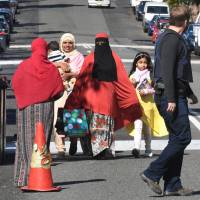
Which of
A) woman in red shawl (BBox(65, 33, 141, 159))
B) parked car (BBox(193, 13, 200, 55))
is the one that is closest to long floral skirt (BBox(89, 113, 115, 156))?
woman in red shawl (BBox(65, 33, 141, 159))

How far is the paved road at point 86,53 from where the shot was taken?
11.0 metres

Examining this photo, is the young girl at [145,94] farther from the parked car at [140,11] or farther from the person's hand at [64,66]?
the parked car at [140,11]

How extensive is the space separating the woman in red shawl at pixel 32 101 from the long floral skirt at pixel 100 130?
2324 mm

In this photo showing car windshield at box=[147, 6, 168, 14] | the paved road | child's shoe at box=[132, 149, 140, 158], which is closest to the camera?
the paved road

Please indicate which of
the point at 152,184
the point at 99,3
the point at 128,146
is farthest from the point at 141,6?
the point at 152,184

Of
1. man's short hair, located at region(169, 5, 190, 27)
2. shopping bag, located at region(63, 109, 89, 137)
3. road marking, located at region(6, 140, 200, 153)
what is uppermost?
man's short hair, located at region(169, 5, 190, 27)

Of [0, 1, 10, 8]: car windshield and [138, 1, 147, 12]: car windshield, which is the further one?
[138, 1, 147, 12]: car windshield

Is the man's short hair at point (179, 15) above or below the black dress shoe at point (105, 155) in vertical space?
above

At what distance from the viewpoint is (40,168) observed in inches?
428

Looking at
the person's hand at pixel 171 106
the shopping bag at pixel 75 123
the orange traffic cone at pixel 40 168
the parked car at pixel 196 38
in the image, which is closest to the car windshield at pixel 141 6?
the parked car at pixel 196 38

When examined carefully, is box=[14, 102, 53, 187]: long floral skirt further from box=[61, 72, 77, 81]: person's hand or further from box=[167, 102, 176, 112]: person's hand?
box=[61, 72, 77, 81]: person's hand

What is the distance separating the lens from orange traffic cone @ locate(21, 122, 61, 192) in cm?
1086

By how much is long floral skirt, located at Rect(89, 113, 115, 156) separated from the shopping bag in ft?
0.46

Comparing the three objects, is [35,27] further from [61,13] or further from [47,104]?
[47,104]
